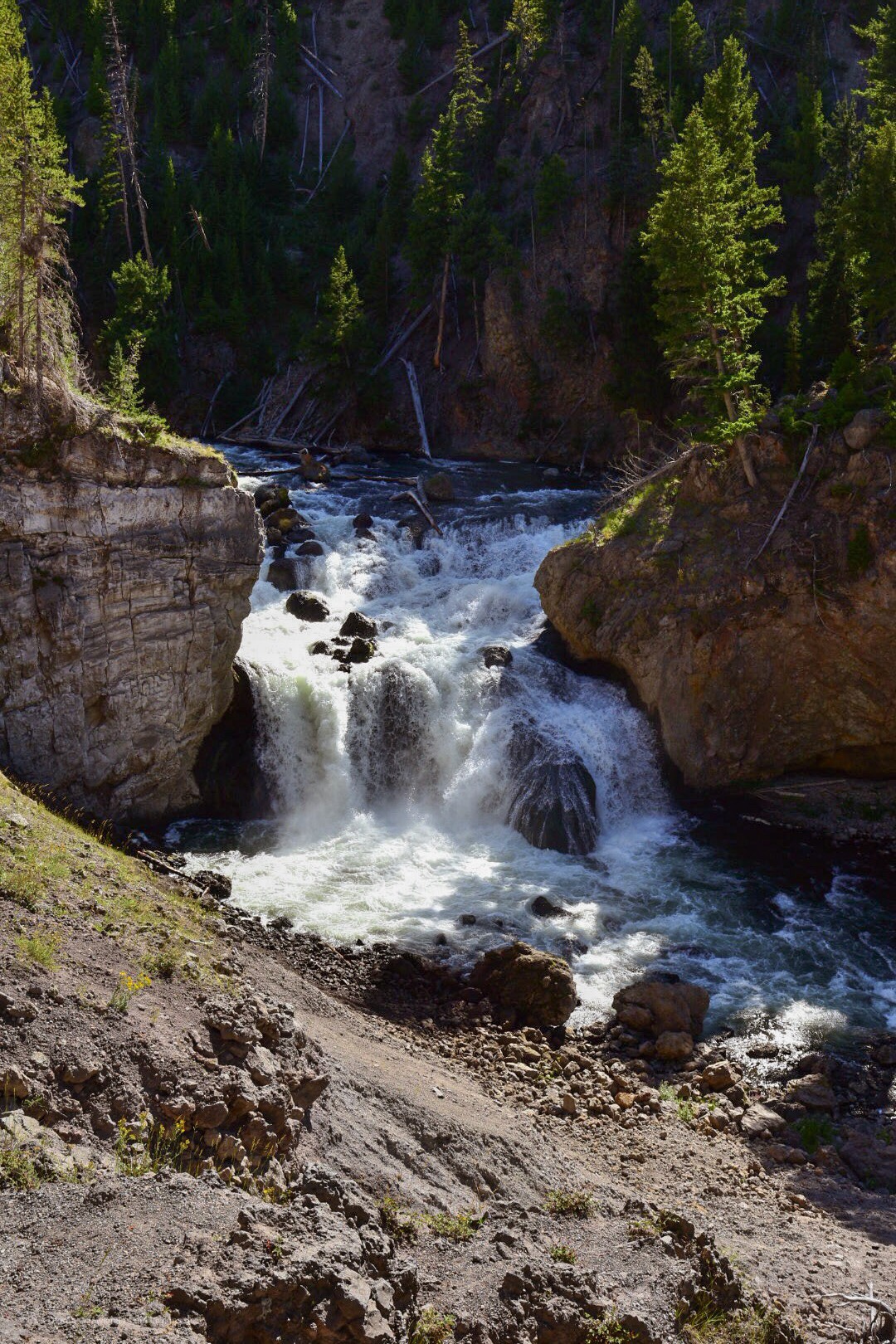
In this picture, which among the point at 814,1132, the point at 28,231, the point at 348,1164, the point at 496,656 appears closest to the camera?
the point at 348,1164

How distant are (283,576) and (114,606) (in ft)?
27.7

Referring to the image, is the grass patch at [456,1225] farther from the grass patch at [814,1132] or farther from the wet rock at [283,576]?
the wet rock at [283,576]

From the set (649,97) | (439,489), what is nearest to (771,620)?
(439,489)

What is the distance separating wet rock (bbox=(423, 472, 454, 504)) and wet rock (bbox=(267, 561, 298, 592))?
7.89m

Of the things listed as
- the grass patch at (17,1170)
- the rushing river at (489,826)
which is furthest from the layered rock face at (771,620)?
the grass patch at (17,1170)

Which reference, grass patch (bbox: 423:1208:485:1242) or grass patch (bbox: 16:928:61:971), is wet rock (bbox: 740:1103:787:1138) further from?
grass patch (bbox: 16:928:61:971)

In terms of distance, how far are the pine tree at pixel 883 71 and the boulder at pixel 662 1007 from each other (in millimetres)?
23174

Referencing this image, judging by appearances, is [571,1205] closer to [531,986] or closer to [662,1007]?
[531,986]

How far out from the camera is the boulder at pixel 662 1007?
585 inches

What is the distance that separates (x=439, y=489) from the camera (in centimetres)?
3306

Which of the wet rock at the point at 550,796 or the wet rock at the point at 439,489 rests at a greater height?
the wet rock at the point at 439,489

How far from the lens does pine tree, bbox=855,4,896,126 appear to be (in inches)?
1128

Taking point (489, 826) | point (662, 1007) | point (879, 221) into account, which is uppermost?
point (879, 221)

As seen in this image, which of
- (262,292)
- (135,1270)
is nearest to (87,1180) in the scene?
(135,1270)
